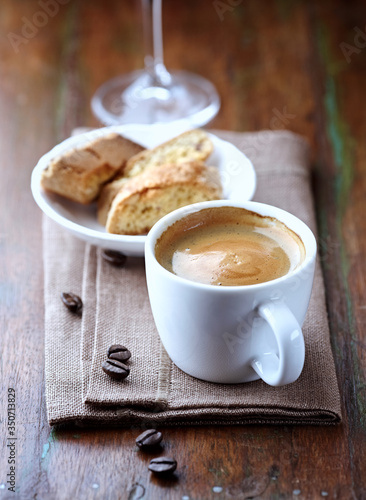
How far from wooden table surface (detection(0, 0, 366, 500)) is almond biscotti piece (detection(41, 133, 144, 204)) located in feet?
0.61

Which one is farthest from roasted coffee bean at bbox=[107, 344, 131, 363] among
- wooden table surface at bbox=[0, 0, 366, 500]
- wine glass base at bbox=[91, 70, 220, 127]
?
wine glass base at bbox=[91, 70, 220, 127]

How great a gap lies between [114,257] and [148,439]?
0.54 meters

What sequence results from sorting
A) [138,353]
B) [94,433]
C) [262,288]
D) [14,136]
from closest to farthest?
[262,288]
[94,433]
[138,353]
[14,136]

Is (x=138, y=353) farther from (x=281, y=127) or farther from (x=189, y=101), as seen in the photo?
(x=189, y=101)

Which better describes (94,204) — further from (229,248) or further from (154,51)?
(154,51)

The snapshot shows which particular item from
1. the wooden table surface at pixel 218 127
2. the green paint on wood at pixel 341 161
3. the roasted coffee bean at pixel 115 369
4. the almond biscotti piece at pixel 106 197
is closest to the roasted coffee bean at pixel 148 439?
the wooden table surface at pixel 218 127

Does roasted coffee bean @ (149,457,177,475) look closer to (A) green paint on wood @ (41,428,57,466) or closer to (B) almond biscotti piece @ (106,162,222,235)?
(A) green paint on wood @ (41,428,57,466)

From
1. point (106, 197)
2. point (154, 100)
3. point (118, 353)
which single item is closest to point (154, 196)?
point (106, 197)

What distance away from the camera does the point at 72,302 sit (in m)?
1.54

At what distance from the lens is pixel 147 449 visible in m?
1.24

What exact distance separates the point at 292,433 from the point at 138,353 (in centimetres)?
35

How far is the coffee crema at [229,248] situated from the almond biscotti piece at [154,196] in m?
0.25

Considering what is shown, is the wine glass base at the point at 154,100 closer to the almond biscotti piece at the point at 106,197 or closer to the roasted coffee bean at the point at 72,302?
the almond biscotti piece at the point at 106,197

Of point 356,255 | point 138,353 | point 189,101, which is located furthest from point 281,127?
point 138,353
